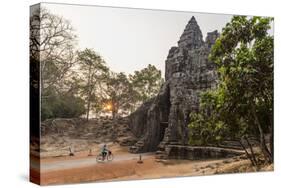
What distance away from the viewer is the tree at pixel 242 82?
1171 cm

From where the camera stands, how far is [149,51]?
10.9 metres

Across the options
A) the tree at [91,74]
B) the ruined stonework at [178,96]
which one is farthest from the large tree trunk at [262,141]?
the tree at [91,74]

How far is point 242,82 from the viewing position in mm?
11805

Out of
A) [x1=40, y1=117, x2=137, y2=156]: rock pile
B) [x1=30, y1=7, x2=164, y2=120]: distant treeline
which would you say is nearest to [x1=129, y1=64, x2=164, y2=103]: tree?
[x1=30, y1=7, x2=164, y2=120]: distant treeline

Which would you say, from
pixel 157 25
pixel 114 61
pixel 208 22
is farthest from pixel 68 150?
pixel 208 22

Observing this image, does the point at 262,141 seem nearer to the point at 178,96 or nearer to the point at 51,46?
the point at 178,96

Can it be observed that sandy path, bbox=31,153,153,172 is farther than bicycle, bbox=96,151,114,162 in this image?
No

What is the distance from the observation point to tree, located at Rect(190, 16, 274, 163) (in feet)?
38.4

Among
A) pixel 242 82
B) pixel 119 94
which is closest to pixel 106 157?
pixel 119 94

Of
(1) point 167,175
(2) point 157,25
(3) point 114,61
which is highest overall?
(2) point 157,25

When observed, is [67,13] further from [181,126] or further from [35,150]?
[181,126]

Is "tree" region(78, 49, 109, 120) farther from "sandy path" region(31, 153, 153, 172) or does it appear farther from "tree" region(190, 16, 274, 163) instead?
"tree" region(190, 16, 274, 163)

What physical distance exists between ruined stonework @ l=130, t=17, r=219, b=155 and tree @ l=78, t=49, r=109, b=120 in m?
0.83

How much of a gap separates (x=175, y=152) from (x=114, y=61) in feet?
6.87
